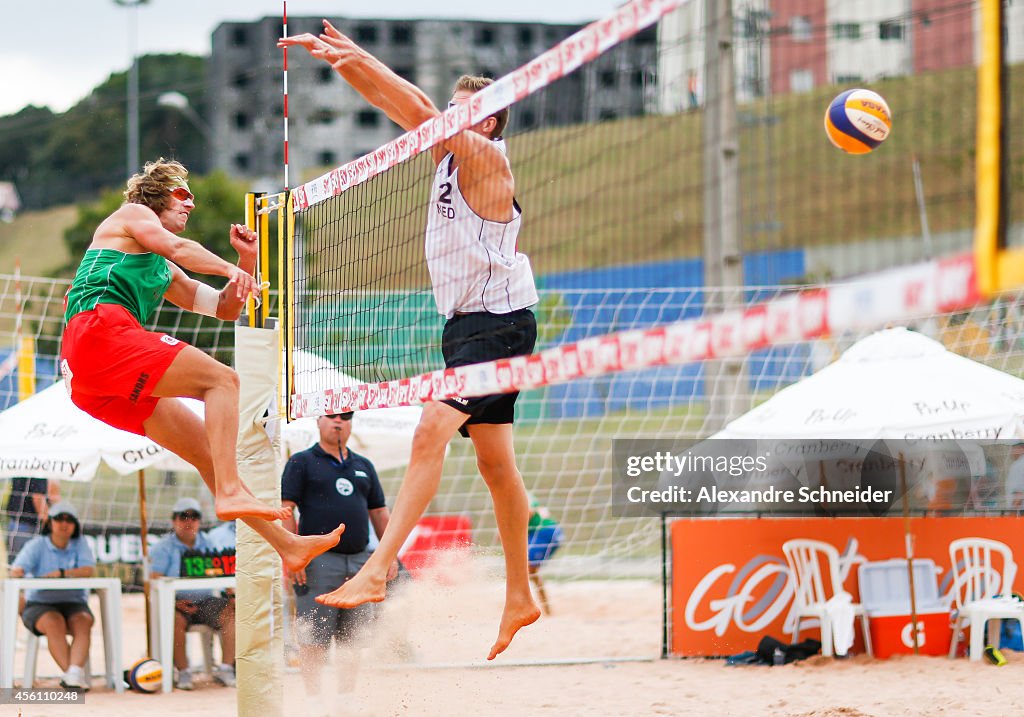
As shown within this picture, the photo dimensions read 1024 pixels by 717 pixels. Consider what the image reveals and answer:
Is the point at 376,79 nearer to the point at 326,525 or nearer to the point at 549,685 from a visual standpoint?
the point at 326,525

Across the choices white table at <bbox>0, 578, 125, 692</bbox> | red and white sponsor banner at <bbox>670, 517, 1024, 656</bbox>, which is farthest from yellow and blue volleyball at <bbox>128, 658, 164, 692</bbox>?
red and white sponsor banner at <bbox>670, 517, 1024, 656</bbox>

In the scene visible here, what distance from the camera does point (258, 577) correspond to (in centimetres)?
536

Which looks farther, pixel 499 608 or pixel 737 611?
pixel 737 611

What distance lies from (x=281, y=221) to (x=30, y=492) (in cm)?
541

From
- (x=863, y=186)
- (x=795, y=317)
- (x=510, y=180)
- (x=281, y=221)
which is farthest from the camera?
(x=863, y=186)

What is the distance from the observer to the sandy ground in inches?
273

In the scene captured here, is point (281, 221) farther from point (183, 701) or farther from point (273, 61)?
point (273, 61)

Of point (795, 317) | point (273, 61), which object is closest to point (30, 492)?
point (795, 317)

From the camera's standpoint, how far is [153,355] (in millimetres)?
4504

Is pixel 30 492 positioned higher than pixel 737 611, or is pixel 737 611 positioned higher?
pixel 30 492

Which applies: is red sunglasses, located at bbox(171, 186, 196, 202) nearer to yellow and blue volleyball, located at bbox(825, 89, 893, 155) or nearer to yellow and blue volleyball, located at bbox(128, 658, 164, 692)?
yellow and blue volleyball, located at bbox(825, 89, 893, 155)

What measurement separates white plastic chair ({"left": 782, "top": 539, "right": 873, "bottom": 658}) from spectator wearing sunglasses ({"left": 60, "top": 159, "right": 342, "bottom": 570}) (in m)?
5.00

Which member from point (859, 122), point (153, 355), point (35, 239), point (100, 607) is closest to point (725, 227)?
point (859, 122)

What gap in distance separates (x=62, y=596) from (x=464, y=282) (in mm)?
5334
